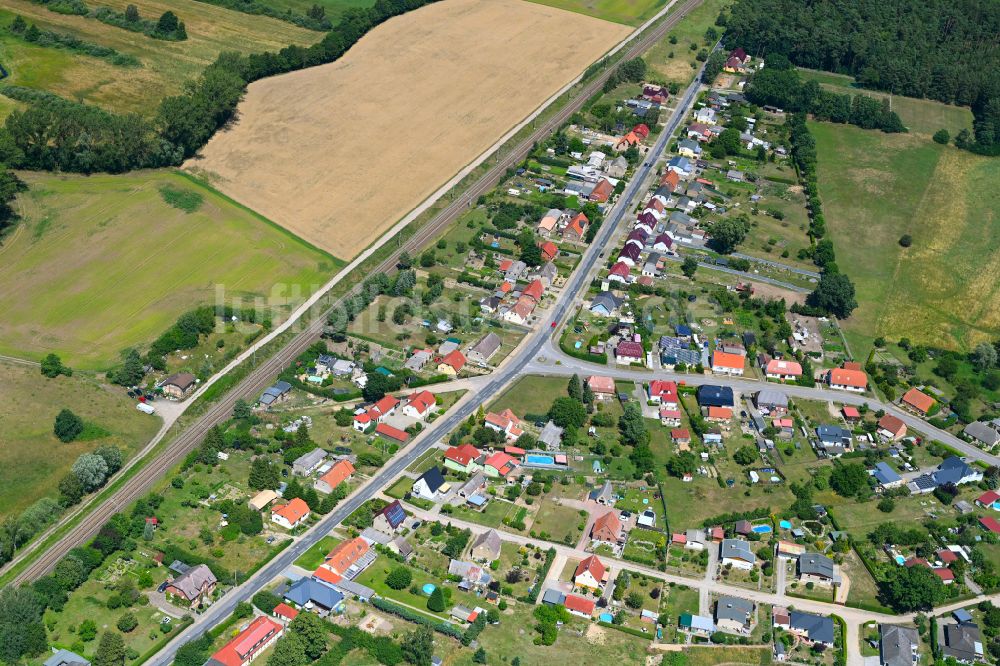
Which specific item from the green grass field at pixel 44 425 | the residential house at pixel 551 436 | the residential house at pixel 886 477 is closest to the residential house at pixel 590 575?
the residential house at pixel 551 436

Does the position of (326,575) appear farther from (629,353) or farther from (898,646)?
(898,646)

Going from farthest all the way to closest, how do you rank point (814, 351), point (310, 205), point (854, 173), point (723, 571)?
point (854, 173), point (310, 205), point (814, 351), point (723, 571)

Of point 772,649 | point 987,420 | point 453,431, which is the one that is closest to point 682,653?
point 772,649

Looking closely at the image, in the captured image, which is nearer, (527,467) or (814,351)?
(527,467)

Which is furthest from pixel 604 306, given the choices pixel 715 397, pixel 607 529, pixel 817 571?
pixel 817 571

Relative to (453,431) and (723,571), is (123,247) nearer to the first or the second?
(453,431)

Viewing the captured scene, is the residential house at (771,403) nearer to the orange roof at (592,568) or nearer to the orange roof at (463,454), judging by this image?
the orange roof at (592,568)
